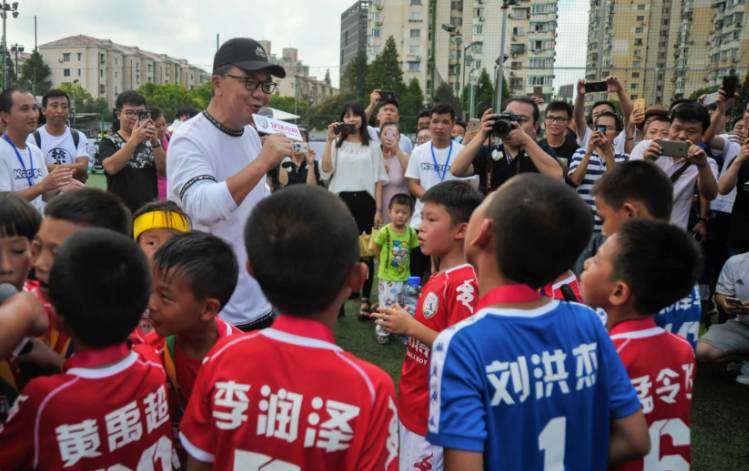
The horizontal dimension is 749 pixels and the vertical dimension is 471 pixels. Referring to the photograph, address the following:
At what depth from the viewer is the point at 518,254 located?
154 centimetres

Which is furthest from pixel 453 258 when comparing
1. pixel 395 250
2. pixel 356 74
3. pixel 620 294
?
pixel 356 74

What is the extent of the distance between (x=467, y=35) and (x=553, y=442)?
60228 millimetres

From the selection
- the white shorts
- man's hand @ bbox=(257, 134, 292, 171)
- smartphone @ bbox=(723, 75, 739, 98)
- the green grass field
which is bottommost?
the green grass field

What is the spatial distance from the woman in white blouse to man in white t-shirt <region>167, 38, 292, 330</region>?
3.43 m

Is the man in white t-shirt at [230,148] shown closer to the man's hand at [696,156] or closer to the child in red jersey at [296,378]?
the child in red jersey at [296,378]

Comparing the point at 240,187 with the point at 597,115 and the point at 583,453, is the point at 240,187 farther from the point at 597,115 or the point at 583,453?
the point at 597,115

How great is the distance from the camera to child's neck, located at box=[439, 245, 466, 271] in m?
2.88

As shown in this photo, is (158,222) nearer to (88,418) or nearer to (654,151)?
(88,418)

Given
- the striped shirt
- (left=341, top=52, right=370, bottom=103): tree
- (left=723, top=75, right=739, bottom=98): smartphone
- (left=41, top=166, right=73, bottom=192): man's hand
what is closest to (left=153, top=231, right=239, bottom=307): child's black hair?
(left=41, top=166, right=73, bottom=192): man's hand

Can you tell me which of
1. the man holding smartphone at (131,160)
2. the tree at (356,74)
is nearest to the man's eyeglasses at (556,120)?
the man holding smartphone at (131,160)

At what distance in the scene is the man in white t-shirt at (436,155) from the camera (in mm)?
5562

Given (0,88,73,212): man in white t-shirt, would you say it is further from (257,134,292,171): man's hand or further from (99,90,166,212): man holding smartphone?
(257,134,292,171): man's hand

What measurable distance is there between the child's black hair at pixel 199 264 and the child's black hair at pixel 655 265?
51.6 inches

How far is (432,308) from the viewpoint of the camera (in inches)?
108
